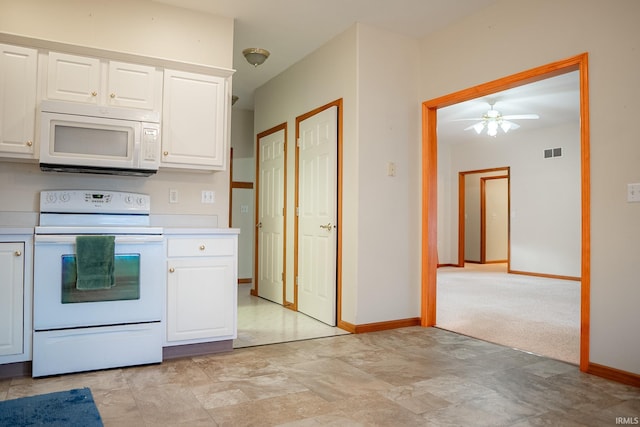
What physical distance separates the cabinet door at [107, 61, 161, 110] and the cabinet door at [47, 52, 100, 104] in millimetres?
94

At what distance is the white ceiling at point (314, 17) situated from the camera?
350 cm

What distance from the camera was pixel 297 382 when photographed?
104 inches

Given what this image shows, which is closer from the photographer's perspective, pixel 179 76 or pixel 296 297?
pixel 179 76

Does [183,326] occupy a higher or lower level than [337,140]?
lower

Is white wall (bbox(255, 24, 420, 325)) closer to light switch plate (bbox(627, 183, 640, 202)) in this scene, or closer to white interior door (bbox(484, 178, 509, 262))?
light switch plate (bbox(627, 183, 640, 202))

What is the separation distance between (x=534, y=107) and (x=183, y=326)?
5.78 metres

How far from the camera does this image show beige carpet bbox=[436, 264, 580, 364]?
359 centimetres

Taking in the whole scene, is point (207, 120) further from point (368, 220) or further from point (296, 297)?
point (296, 297)

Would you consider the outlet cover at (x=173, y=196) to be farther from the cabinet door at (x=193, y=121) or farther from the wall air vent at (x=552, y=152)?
the wall air vent at (x=552, y=152)

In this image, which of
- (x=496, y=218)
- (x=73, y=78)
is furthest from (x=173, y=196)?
(x=496, y=218)

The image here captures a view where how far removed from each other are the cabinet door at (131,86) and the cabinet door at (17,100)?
450 millimetres

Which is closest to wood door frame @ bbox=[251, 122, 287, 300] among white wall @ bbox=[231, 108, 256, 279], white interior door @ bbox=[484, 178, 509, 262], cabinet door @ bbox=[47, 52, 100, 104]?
white wall @ bbox=[231, 108, 256, 279]

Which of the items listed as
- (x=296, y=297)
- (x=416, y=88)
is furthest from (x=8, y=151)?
(x=416, y=88)

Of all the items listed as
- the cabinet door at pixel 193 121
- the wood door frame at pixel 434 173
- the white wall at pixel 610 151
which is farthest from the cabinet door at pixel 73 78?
the white wall at pixel 610 151
